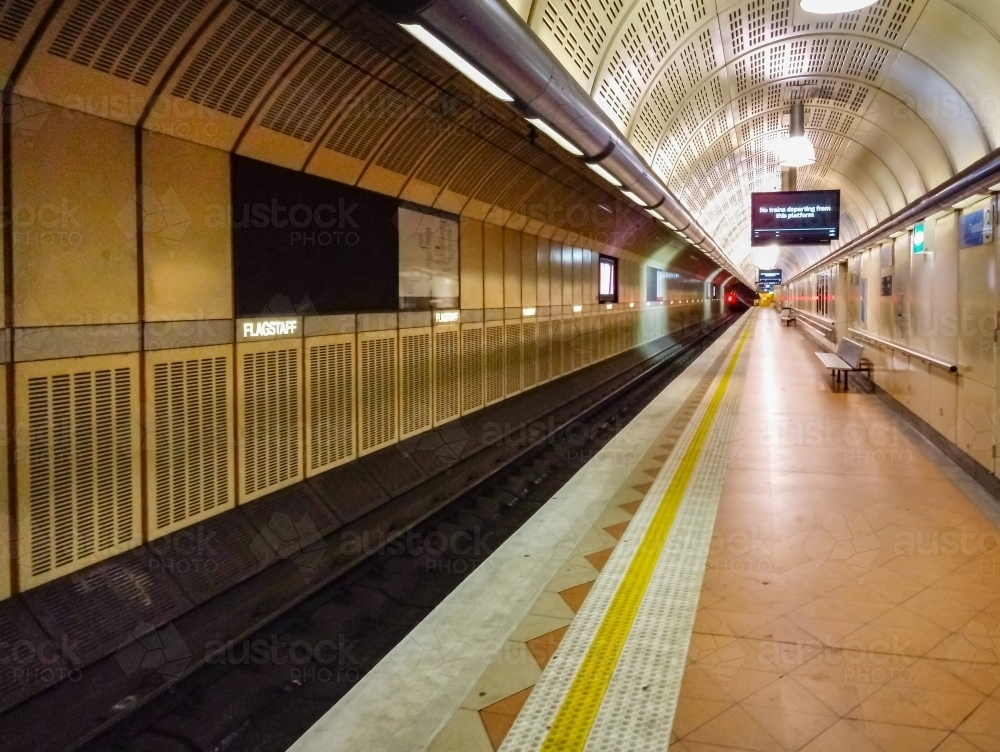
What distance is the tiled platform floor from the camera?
9.58ft

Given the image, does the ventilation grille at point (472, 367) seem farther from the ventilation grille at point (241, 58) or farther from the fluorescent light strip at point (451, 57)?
the ventilation grille at point (241, 58)

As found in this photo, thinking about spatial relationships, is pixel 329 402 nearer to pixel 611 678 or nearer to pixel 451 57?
pixel 451 57

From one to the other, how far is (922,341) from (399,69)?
778cm

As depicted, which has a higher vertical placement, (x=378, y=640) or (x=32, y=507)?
(x=32, y=507)

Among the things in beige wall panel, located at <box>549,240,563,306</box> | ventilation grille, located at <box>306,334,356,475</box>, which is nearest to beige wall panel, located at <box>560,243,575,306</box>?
beige wall panel, located at <box>549,240,563,306</box>

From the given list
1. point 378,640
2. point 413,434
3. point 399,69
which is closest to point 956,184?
point 399,69

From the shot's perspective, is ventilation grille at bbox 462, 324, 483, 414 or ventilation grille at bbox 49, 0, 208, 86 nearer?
ventilation grille at bbox 49, 0, 208, 86

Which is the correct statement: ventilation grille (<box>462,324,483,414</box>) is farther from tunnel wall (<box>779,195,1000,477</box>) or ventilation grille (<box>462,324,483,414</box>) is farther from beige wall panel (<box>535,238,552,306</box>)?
tunnel wall (<box>779,195,1000,477</box>)

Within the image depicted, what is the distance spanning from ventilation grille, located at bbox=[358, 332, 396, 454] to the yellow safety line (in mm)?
2660

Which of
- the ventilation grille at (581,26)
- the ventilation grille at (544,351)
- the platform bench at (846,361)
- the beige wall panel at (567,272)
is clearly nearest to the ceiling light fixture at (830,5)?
the ventilation grille at (581,26)

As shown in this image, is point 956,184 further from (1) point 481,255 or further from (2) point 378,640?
(2) point 378,640

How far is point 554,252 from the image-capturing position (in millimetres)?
12547

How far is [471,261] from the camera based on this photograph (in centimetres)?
906

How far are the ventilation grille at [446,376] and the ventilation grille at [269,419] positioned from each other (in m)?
2.68
